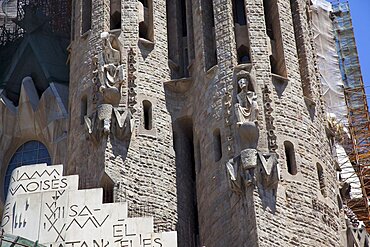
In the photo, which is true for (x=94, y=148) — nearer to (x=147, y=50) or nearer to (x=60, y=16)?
(x=147, y=50)

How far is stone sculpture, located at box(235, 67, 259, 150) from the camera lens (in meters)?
23.6

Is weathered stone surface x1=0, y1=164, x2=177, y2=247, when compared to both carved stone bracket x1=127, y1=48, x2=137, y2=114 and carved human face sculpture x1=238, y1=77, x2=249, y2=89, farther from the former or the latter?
carved human face sculpture x1=238, y1=77, x2=249, y2=89

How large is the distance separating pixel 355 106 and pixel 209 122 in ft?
47.6

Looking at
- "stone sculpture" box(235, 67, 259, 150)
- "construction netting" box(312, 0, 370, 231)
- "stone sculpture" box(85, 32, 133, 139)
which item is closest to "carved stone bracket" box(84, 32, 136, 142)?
"stone sculpture" box(85, 32, 133, 139)

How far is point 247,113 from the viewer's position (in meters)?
24.0

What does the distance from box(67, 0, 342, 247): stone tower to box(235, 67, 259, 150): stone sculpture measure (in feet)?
0.09

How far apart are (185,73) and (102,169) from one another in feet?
14.9

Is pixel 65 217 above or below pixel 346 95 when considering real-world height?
below

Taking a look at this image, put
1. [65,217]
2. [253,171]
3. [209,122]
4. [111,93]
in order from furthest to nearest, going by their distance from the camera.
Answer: [111,93]
[209,122]
[253,171]
[65,217]

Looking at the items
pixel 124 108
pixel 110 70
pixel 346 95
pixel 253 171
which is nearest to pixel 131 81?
pixel 110 70

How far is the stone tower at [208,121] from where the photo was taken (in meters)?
23.3

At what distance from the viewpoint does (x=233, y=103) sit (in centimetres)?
2466

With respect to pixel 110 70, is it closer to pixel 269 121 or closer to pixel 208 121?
pixel 208 121

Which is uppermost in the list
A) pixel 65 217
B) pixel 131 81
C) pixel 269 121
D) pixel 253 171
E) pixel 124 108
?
pixel 131 81
